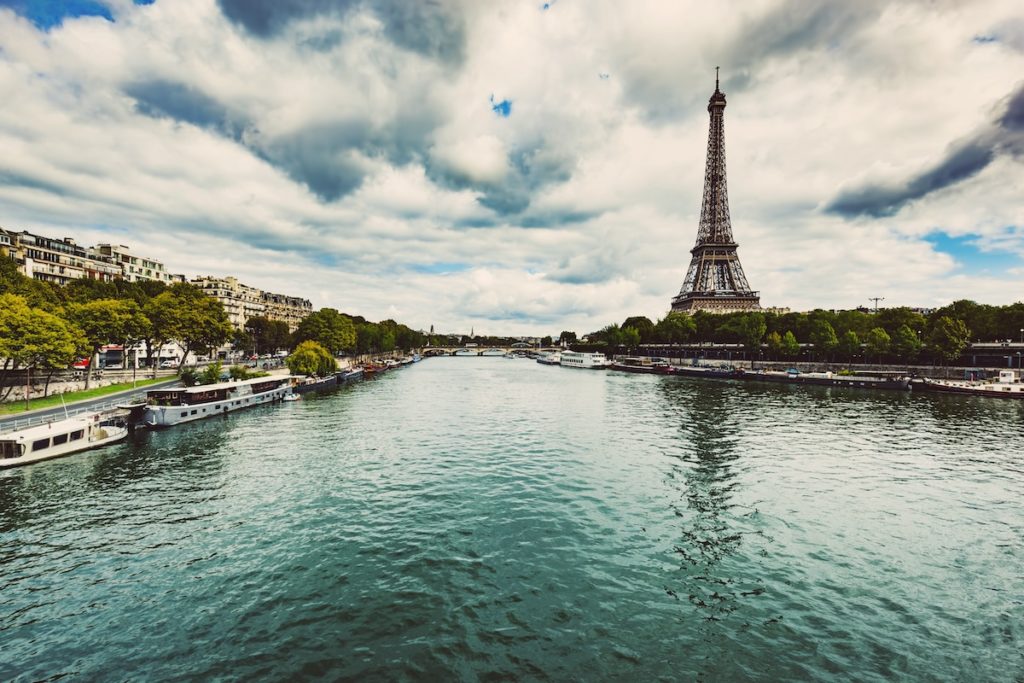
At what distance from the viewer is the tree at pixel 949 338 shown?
343 ft

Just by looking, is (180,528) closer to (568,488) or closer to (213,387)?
(568,488)

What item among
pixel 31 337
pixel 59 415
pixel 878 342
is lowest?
pixel 59 415

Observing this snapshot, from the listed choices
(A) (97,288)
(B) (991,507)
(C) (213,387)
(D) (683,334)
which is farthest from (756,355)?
(A) (97,288)

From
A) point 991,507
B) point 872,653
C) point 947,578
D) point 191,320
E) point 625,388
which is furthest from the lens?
point 625,388

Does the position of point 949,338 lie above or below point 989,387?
above

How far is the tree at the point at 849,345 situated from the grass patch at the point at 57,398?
164m

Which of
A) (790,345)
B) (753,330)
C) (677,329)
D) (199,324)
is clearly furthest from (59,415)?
(677,329)

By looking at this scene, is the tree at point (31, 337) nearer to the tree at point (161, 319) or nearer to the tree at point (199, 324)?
the tree at point (161, 319)

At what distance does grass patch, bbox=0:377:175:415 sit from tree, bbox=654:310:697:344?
16367 centimetres

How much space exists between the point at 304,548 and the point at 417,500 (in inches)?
342

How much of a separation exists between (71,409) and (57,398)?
8923mm

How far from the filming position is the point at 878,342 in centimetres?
11725

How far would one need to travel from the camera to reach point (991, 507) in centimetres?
3128

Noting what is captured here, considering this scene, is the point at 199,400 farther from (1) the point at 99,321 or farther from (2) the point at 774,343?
(2) the point at 774,343
